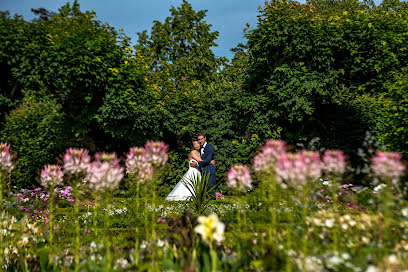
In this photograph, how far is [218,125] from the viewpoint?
32.5 feet

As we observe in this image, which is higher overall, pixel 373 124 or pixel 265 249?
pixel 373 124

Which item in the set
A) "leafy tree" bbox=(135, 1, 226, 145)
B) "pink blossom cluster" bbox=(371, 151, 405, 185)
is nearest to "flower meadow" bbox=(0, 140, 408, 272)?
"pink blossom cluster" bbox=(371, 151, 405, 185)

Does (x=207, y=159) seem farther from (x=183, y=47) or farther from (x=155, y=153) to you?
(x=183, y=47)

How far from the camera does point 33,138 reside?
37.5ft

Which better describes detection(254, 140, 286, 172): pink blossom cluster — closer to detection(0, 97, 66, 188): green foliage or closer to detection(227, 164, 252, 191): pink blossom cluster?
detection(227, 164, 252, 191): pink blossom cluster

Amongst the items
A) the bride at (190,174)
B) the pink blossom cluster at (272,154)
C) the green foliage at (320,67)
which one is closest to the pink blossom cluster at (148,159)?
the pink blossom cluster at (272,154)

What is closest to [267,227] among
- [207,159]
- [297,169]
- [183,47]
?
[297,169]

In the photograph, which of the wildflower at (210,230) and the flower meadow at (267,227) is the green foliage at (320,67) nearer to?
the flower meadow at (267,227)

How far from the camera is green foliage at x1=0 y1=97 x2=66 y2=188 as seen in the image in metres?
10.1

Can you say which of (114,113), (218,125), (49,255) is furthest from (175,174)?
(49,255)

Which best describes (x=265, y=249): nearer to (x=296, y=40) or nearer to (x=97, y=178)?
(x=97, y=178)

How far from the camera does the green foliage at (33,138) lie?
400 inches

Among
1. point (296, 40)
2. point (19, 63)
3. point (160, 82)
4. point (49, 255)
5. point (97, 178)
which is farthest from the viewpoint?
point (160, 82)

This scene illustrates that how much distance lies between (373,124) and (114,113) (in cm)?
842
